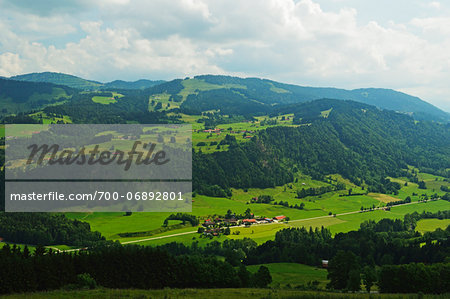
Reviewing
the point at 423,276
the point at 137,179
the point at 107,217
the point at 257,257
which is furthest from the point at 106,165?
the point at 423,276

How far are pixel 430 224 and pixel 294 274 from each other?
80.2m

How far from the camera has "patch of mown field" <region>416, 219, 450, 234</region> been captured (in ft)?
396

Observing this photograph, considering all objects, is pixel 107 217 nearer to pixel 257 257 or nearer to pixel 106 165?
pixel 106 165

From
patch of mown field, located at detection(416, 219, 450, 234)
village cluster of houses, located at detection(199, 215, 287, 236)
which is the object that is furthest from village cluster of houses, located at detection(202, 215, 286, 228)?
patch of mown field, located at detection(416, 219, 450, 234)

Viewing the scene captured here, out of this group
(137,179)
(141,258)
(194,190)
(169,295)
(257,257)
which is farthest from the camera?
(194,190)

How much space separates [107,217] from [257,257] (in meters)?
64.9

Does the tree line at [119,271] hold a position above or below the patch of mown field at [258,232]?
above

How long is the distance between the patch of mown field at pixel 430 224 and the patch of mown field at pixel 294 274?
2353 inches

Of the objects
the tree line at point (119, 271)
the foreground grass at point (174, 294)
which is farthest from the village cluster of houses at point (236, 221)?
the foreground grass at point (174, 294)

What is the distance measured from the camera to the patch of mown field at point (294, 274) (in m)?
66.6

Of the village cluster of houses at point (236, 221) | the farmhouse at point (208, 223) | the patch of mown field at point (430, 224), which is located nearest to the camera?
the patch of mown field at point (430, 224)

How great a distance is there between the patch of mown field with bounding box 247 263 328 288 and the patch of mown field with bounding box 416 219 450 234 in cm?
5977

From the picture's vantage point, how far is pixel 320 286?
206ft

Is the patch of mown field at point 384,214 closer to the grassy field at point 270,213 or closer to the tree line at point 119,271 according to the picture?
the grassy field at point 270,213
